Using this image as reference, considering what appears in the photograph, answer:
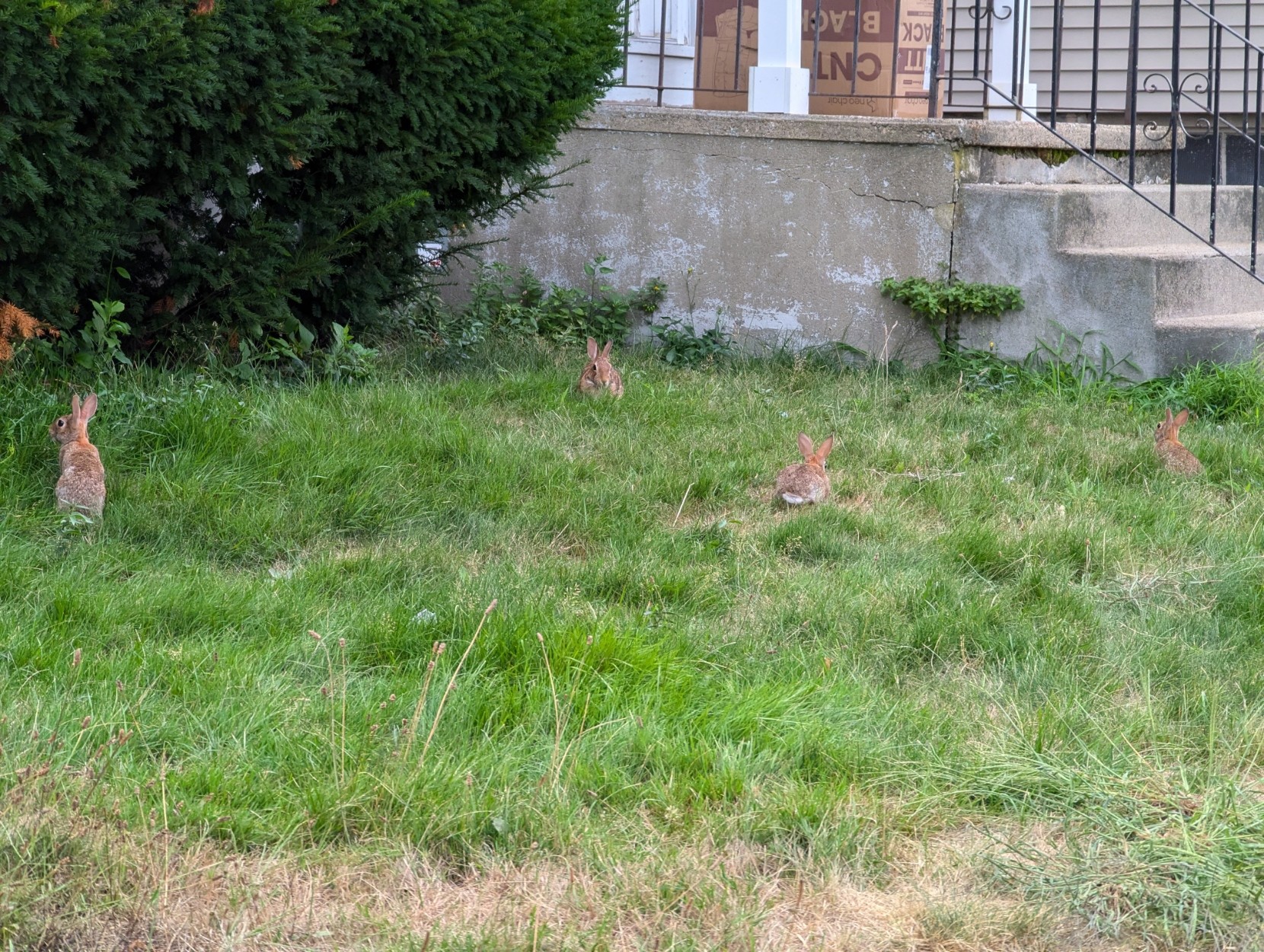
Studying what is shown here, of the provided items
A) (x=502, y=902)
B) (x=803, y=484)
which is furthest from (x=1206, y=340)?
(x=502, y=902)

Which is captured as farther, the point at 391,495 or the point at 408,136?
the point at 408,136

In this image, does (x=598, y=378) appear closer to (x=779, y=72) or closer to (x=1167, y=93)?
(x=779, y=72)

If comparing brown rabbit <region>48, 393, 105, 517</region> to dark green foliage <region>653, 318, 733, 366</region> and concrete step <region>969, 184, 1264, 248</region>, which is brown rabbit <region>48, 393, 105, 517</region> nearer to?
dark green foliage <region>653, 318, 733, 366</region>

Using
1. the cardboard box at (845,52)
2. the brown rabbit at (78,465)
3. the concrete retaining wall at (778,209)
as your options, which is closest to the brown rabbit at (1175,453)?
the concrete retaining wall at (778,209)

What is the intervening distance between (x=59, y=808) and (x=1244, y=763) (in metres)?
2.80

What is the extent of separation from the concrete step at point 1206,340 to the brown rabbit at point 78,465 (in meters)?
5.90

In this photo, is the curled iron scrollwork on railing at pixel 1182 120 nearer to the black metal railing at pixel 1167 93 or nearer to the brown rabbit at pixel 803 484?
the black metal railing at pixel 1167 93

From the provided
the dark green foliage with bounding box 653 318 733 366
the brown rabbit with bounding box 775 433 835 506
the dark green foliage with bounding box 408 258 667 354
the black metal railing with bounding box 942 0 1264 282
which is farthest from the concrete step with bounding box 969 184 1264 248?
Result: the brown rabbit with bounding box 775 433 835 506

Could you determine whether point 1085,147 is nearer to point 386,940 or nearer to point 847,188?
point 847,188

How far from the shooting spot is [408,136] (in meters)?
6.32

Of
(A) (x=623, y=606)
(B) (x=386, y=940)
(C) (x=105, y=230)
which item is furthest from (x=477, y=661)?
(C) (x=105, y=230)

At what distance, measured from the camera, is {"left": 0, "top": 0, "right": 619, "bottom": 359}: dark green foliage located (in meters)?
4.85

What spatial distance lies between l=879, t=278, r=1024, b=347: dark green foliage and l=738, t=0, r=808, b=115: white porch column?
56.3 inches

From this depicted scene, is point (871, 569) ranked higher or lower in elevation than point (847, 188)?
lower
